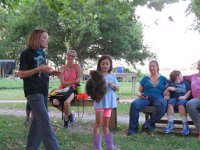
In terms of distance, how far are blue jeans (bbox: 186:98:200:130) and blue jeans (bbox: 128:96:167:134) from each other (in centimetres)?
49

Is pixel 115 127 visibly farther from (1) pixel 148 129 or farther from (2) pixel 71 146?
(2) pixel 71 146

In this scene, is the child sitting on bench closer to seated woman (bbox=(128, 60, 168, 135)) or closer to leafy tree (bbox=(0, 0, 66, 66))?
seated woman (bbox=(128, 60, 168, 135))

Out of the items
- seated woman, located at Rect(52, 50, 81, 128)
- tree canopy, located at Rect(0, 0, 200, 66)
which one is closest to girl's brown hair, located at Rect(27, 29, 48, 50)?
seated woman, located at Rect(52, 50, 81, 128)

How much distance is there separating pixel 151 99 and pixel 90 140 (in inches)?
67.0

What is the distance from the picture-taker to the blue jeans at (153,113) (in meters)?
7.78

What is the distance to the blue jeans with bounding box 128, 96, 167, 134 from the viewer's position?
7781 millimetres

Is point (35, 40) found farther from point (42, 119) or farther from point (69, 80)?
point (69, 80)

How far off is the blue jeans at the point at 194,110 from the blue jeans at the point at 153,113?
488 millimetres

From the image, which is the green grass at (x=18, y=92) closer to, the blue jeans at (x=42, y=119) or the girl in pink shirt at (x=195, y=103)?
the girl in pink shirt at (x=195, y=103)

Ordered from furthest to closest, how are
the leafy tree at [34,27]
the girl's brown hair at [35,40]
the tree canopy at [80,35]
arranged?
the leafy tree at [34,27], the tree canopy at [80,35], the girl's brown hair at [35,40]

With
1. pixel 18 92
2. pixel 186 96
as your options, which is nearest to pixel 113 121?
pixel 186 96

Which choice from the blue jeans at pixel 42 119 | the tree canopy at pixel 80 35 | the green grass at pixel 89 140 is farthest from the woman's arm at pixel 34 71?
the tree canopy at pixel 80 35

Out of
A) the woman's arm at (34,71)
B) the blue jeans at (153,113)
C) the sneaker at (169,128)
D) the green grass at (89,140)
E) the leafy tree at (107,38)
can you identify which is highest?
the leafy tree at (107,38)

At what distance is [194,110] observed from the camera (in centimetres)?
751
